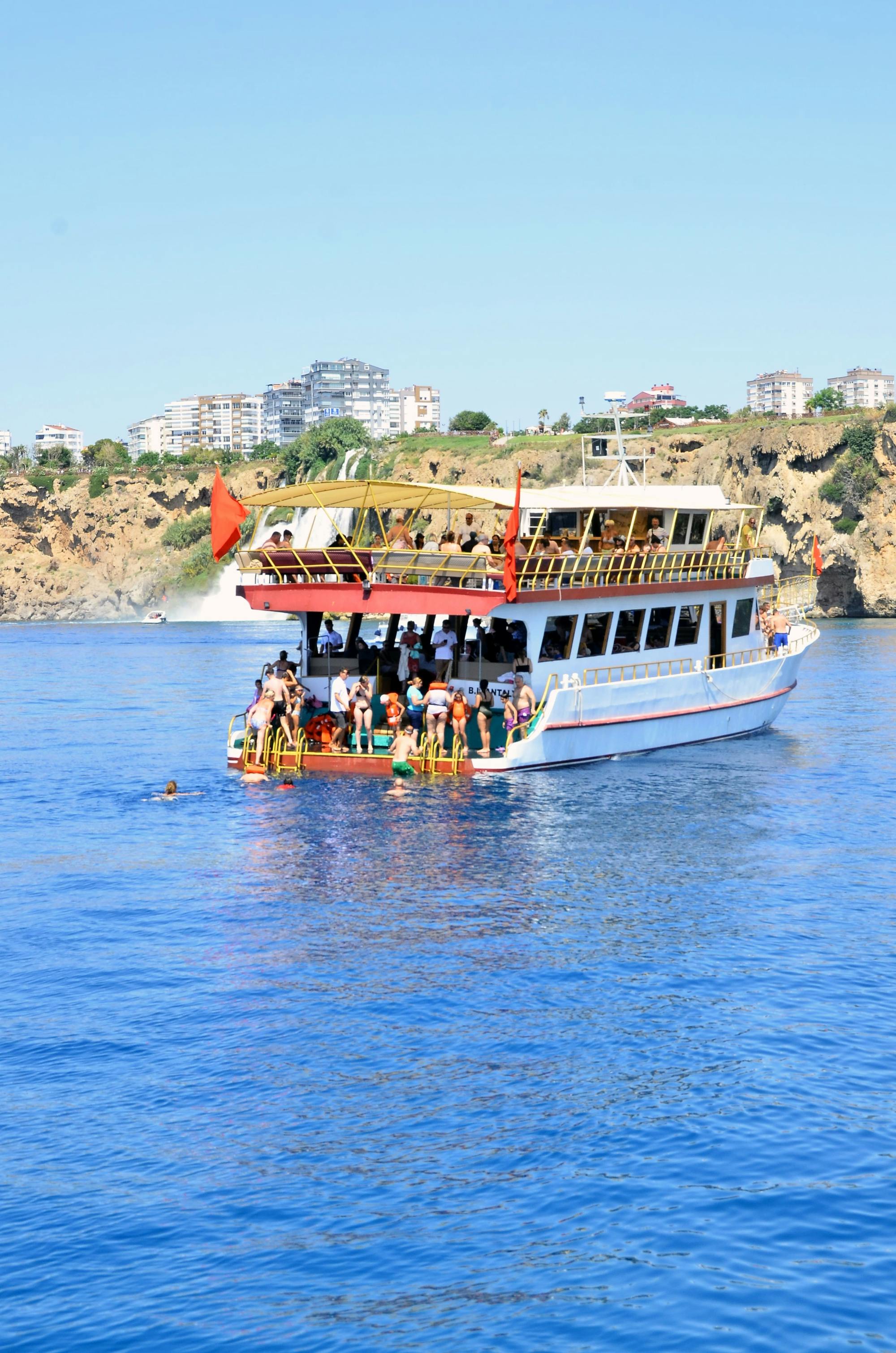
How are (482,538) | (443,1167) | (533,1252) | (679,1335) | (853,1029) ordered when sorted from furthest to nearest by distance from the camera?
1. (482,538)
2. (853,1029)
3. (443,1167)
4. (533,1252)
5. (679,1335)

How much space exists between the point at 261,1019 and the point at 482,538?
15555mm

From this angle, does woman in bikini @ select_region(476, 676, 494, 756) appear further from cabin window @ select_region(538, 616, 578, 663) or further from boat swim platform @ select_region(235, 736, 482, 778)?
cabin window @ select_region(538, 616, 578, 663)

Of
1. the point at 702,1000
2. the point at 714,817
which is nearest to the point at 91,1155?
the point at 702,1000

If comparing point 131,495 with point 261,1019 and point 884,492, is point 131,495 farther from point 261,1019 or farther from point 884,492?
point 261,1019

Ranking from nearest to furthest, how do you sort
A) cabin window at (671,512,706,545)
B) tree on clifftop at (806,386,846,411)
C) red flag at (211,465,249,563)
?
red flag at (211,465,249,563) < cabin window at (671,512,706,545) < tree on clifftop at (806,386,846,411)

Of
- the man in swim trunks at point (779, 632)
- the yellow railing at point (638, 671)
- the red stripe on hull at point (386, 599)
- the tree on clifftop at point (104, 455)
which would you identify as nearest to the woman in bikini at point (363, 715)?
the red stripe on hull at point (386, 599)

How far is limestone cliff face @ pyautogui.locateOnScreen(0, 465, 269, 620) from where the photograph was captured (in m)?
145

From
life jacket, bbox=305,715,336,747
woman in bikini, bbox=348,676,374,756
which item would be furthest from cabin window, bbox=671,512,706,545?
life jacket, bbox=305,715,336,747

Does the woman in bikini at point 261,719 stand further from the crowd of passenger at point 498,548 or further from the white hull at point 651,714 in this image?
the white hull at point 651,714

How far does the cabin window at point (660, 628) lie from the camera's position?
2972 centimetres

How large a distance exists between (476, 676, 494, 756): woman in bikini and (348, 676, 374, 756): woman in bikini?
202 cm

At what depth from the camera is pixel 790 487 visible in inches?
4067

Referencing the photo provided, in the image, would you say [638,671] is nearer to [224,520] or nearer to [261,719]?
[261,719]

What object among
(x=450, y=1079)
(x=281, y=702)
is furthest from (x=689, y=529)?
(x=450, y=1079)
